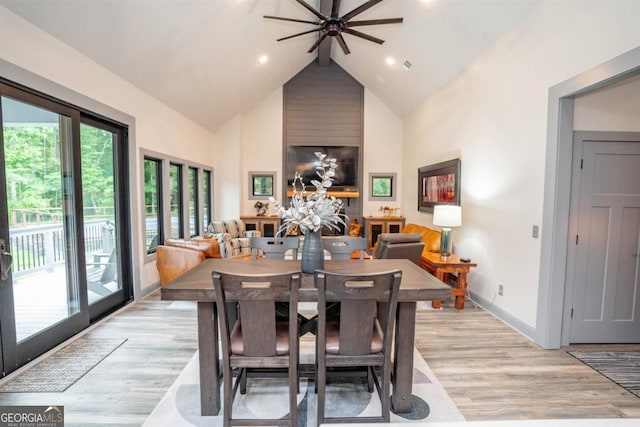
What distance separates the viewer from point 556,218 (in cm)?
287

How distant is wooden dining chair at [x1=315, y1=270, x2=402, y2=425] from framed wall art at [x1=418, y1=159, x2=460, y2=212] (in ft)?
11.8

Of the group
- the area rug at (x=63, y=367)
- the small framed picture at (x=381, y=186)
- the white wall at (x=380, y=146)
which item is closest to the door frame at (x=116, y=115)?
the area rug at (x=63, y=367)

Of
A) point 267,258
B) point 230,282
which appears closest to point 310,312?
point 267,258

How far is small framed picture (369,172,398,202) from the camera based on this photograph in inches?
313

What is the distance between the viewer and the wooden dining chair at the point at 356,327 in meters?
1.64

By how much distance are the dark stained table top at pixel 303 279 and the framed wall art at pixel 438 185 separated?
2762mm

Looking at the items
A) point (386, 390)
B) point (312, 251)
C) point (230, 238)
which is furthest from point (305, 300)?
point (230, 238)

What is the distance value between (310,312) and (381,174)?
16.7 feet

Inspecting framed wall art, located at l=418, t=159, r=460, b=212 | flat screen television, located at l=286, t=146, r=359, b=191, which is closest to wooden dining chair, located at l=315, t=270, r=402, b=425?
framed wall art, located at l=418, t=159, r=460, b=212

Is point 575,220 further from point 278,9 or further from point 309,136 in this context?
point 309,136

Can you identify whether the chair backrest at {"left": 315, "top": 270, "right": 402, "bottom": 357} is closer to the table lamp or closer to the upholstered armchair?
the upholstered armchair

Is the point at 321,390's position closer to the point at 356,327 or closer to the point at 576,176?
the point at 356,327

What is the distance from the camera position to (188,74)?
181 inches

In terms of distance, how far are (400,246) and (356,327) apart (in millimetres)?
2260
